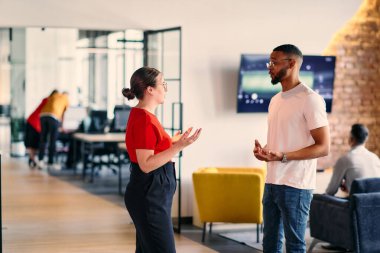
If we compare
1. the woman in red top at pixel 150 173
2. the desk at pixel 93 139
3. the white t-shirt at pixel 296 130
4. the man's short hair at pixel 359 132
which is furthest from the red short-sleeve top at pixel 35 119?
the woman in red top at pixel 150 173

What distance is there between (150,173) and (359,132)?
3.59m

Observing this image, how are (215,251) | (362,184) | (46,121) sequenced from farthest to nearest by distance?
(46,121) → (215,251) → (362,184)

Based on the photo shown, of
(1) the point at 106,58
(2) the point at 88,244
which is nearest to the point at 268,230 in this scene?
(2) the point at 88,244

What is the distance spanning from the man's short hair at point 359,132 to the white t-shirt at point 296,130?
2.76 metres

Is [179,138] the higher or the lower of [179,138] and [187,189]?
the higher

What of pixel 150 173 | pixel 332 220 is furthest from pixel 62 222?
pixel 150 173

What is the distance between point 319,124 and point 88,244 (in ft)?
14.0

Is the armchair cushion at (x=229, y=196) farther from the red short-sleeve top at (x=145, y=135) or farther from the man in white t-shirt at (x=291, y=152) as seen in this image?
the red short-sleeve top at (x=145, y=135)

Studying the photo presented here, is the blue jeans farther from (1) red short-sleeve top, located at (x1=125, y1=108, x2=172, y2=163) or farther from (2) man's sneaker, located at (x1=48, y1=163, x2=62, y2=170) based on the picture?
(2) man's sneaker, located at (x1=48, y1=163, x2=62, y2=170)

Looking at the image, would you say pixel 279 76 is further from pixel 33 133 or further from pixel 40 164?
pixel 33 133

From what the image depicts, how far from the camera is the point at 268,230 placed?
15.5 feet

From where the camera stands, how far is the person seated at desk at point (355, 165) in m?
7.45

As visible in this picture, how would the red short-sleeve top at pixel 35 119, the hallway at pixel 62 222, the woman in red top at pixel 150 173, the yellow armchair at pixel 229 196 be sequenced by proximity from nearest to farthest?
the woman in red top at pixel 150 173 < the hallway at pixel 62 222 < the yellow armchair at pixel 229 196 < the red short-sleeve top at pixel 35 119

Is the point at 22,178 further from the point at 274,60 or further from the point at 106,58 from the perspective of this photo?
the point at 274,60
